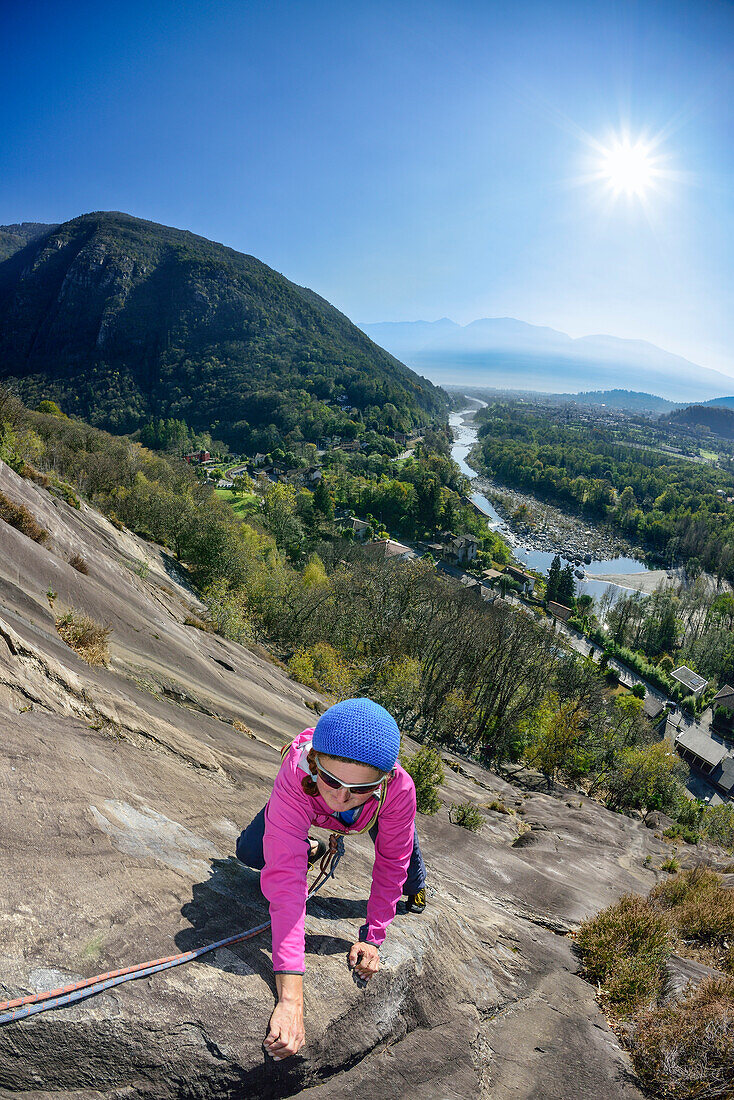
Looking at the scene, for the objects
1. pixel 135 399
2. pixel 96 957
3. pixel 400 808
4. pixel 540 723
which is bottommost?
pixel 540 723

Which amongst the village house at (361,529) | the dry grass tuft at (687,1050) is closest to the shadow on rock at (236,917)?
the dry grass tuft at (687,1050)

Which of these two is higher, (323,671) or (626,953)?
(626,953)

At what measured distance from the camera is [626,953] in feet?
16.5

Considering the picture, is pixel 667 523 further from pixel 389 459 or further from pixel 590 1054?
pixel 590 1054

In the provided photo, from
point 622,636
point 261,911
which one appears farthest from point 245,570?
point 622,636

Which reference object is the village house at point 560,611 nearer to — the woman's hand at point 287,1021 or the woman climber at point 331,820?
the woman climber at point 331,820

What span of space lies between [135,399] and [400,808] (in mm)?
147382

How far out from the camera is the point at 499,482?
149 meters

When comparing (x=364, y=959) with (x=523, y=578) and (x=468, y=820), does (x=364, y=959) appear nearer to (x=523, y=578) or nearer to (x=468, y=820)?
(x=468, y=820)

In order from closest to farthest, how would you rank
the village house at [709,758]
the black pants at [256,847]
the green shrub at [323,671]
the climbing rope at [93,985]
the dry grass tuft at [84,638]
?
the climbing rope at [93,985]
the black pants at [256,847]
the dry grass tuft at [84,638]
the green shrub at [323,671]
the village house at [709,758]

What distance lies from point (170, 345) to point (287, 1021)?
171670 millimetres

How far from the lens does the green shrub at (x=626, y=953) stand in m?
4.44

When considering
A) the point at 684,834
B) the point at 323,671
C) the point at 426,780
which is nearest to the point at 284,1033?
the point at 426,780

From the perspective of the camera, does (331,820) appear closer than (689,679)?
Yes
